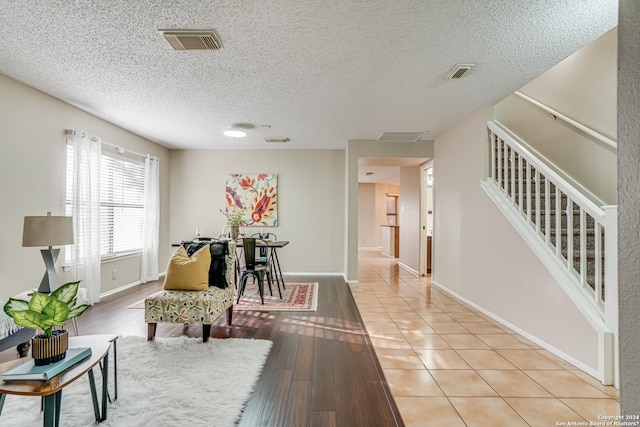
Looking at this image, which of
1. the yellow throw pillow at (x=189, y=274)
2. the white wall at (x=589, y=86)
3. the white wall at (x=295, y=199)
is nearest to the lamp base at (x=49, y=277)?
the yellow throw pillow at (x=189, y=274)

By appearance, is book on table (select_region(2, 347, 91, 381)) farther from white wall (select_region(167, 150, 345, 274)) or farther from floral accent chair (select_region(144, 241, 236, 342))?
white wall (select_region(167, 150, 345, 274))

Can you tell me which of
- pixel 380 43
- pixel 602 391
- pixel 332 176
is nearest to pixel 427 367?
pixel 602 391

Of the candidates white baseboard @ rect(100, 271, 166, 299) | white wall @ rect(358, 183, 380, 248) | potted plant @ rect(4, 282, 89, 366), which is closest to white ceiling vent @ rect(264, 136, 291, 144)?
white baseboard @ rect(100, 271, 166, 299)

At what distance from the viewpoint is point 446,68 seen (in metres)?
2.85

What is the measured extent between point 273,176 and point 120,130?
8.73 feet

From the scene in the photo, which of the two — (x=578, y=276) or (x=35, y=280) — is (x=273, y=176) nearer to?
(x=35, y=280)

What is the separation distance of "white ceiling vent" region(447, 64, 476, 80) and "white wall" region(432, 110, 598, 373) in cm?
117

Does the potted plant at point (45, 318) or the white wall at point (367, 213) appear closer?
the potted plant at point (45, 318)

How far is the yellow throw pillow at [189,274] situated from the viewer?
293 centimetres

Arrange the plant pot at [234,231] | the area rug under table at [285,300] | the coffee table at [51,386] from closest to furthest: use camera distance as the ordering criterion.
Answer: the coffee table at [51,386]
the area rug under table at [285,300]
the plant pot at [234,231]

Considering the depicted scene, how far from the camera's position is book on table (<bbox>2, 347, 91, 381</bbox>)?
1326mm

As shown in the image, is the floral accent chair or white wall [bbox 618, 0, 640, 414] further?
the floral accent chair

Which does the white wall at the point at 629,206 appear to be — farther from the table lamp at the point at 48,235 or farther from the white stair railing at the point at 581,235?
the table lamp at the point at 48,235

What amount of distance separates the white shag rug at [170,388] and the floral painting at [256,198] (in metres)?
3.55
